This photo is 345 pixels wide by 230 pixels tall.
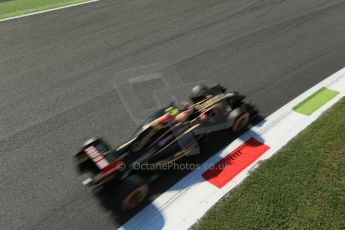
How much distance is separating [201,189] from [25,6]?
1252 cm

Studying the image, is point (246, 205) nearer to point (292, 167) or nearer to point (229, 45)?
point (292, 167)

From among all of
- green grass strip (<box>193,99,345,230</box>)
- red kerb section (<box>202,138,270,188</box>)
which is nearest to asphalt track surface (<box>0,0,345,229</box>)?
red kerb section (<box>202,138,270,188</box>)

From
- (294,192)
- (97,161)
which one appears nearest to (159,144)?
(97,161)

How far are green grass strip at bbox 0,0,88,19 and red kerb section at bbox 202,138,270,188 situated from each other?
11.4 meters

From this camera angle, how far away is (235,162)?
20.5 ft

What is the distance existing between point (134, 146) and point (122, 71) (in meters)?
4.10

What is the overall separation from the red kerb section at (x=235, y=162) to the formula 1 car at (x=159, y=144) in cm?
50

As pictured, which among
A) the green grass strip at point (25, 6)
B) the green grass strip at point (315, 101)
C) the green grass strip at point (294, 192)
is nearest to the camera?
the green grass strip at point (294, 192)

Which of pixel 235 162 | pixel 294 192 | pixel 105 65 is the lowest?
pixel 294 192

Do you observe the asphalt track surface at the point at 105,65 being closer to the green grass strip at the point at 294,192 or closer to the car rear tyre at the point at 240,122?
the car rear tyre at the point at 240,122

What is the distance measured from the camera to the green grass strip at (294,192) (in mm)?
5102

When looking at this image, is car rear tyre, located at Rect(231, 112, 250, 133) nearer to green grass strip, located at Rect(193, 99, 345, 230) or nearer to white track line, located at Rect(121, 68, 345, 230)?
white track line, located at Rect(121, 68, 345, 230)

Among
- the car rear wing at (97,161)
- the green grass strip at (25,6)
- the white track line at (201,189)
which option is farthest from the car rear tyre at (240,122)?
the green grass strip at (25,6)

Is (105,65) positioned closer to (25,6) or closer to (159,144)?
(159,144)
